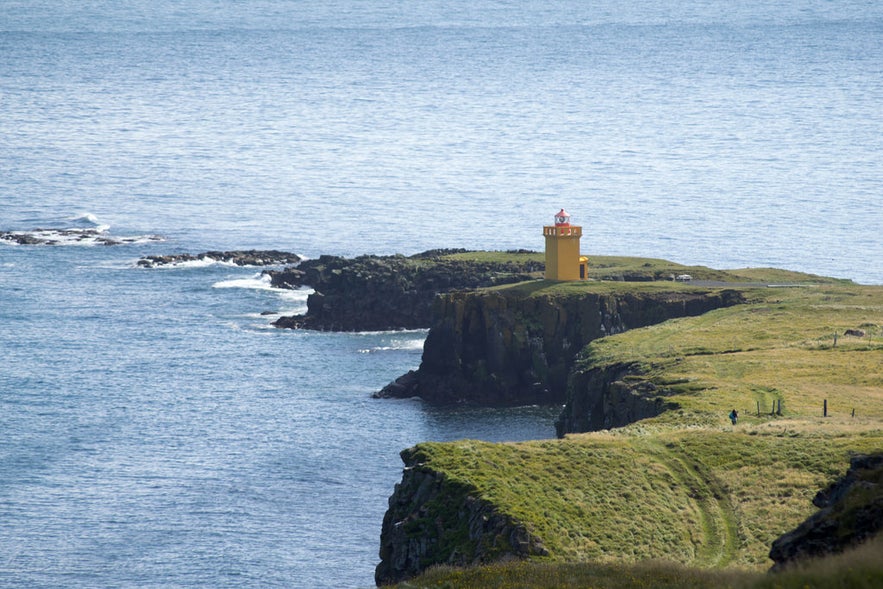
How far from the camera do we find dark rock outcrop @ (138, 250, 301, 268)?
16712 centimetres

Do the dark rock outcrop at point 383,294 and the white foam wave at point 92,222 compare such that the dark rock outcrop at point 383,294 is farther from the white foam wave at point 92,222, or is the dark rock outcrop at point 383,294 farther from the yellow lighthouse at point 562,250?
the white foam wave at point 92,222

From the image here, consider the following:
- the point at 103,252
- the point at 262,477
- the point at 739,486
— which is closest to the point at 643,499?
the point at 739,486

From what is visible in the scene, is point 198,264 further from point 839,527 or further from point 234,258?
point 839,527

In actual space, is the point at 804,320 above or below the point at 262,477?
above

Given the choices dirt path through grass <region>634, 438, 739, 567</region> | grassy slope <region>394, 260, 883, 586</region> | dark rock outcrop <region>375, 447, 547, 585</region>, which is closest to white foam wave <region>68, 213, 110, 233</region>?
grassy slope <region>394, 260, 883, 586</region>

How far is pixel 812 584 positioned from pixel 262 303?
11668 centimetres

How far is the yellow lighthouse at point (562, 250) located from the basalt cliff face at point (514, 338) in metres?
6.00

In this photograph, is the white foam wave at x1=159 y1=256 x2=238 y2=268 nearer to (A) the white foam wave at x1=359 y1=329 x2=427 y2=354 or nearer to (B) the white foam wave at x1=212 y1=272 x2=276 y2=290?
(B) the white foam wave at x1=212 y1=272 x2=276 y2=290

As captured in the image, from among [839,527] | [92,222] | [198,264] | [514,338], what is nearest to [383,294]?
[514,338]

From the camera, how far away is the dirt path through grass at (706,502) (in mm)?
59000

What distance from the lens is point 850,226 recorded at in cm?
19100

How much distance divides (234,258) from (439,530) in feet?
353

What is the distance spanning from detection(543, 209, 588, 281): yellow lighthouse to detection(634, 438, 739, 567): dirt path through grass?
178 feet

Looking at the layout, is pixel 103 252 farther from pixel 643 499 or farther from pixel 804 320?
pixel 643 499
